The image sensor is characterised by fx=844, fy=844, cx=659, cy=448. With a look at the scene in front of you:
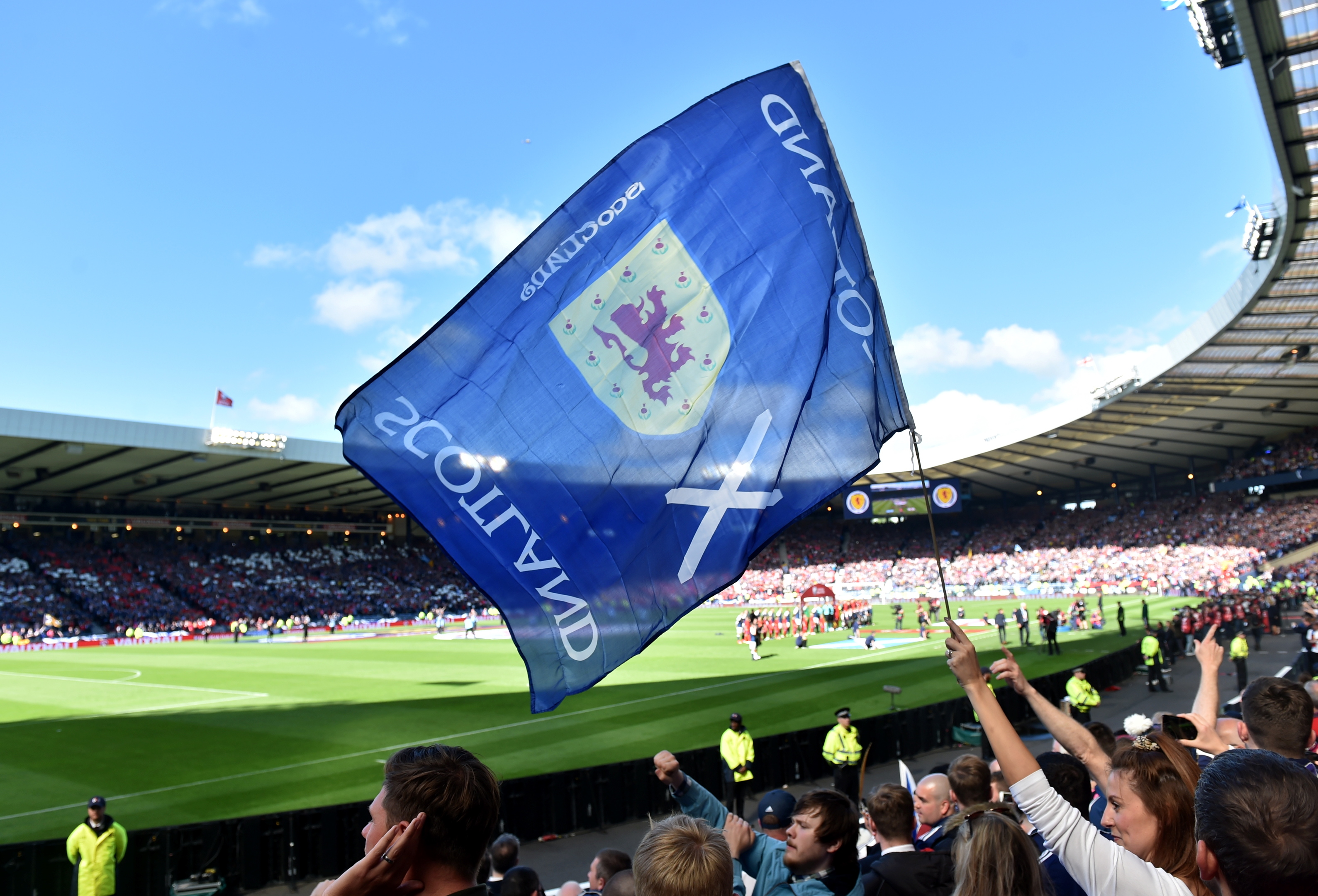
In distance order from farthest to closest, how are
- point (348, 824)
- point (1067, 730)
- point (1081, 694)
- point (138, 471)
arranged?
point (138, 471)
point (1081, 694)
point (348, 824)
point (1067, 730)

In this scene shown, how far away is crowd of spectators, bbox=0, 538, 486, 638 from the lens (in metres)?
51.6

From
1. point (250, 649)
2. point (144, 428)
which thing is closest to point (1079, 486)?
point (250, 649)

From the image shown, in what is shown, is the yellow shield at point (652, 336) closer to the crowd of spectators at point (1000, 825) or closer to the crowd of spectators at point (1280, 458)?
the crowd of spectators at point (1000, 825)

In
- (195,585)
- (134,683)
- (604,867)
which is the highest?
(195,585)

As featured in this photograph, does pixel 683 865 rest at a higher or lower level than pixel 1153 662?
higher

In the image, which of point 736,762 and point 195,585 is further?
point 195,585

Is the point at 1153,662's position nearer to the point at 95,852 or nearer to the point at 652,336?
the point at 652,336

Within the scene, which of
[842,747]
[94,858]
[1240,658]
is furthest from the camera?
[1240,658]

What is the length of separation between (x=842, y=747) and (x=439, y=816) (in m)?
11.0

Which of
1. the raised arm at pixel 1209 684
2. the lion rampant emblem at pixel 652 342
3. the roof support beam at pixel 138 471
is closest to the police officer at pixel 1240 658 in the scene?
the raised arm at pixel 1209 684

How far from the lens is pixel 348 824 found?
1077 centimetres

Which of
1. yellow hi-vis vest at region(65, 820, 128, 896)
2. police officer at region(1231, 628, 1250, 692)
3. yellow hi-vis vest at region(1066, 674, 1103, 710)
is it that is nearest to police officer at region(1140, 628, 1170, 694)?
police officer at region(1231, 628, 1250, 692)

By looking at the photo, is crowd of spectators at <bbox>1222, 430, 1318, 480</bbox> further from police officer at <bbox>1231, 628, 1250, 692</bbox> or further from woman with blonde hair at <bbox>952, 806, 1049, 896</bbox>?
woman with blonde hair at <bbox>952, 806, 1049, 896</bbox>

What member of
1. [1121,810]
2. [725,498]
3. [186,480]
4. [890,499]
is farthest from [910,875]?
[890,499]
